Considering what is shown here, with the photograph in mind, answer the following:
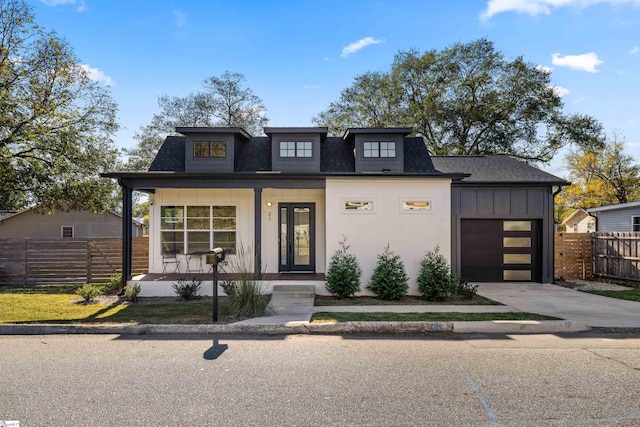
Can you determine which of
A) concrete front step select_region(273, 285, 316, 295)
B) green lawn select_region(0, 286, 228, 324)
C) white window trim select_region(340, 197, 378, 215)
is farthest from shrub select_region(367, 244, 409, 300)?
green lawn select_region(0, 286, 228, 324)

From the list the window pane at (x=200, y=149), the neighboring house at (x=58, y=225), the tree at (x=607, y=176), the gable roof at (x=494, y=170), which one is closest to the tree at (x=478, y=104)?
the tree at (x=607, y=176)

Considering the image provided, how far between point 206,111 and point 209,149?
18.1 m

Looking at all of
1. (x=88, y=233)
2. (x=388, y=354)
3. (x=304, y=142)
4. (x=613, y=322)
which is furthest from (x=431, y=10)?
(x=88, y=233)

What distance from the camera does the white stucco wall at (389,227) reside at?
1171 cm

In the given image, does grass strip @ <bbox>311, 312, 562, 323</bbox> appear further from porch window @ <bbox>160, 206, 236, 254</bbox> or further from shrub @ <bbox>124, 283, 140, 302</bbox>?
porch window @ <bbox>160, 206, 236, 254</bbox>

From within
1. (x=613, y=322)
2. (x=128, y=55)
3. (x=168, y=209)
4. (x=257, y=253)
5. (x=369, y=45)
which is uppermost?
(x=369, y=45)

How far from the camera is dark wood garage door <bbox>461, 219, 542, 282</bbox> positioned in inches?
561

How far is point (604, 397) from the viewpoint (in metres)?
4.29

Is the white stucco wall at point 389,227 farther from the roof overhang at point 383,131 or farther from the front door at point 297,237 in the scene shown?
the roof overhang at point 383,131

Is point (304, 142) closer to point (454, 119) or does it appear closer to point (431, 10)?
point (431, 10)

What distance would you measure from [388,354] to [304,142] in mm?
8397

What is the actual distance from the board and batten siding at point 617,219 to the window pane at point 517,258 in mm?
6422

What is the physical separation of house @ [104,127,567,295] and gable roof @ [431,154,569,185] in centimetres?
5

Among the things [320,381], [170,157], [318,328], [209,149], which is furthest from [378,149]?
[320,381]
